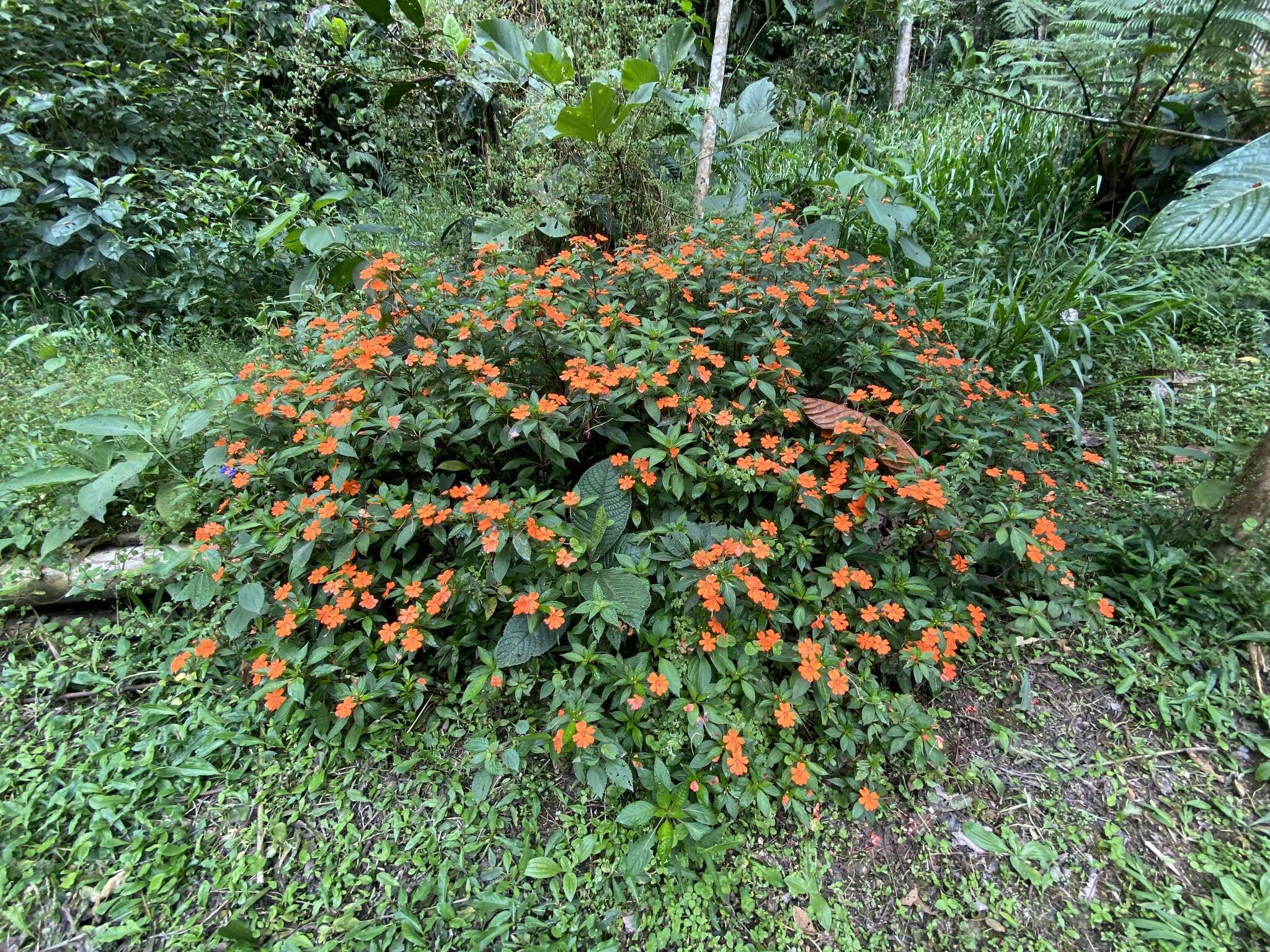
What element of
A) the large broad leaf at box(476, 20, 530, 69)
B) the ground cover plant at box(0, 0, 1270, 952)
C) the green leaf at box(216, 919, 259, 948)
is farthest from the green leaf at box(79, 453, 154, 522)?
the large broad leaf at box(476, 20, 530, 69)

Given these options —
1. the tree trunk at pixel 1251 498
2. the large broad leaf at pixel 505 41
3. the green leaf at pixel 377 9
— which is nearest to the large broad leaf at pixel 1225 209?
the tree trunk at pixel 1251 498

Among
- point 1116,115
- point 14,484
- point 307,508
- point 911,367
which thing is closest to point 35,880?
point 307,508

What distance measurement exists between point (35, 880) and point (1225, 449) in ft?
11.9

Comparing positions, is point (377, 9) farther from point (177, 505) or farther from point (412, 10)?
point (177, 505)

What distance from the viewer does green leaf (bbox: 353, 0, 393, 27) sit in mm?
3225

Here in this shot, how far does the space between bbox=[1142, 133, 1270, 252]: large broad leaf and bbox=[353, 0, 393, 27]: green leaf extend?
3.72m

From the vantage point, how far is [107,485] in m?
1.95

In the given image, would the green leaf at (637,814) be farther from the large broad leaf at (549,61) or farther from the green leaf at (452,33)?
the green leaf at (452,33)

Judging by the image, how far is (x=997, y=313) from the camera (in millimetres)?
2672

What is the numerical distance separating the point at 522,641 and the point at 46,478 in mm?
1687

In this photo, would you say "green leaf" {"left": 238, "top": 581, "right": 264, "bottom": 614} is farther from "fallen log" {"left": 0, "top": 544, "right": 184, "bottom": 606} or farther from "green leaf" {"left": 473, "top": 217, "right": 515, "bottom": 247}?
"green leaf" {"left": 473, "top": 217, "right": 515, "bottom": 247}

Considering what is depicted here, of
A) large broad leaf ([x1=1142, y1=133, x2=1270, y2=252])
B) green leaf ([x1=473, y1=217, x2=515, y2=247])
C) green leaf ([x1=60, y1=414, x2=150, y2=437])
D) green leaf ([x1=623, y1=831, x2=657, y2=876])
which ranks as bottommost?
green leaf ([x1=623, y1=831, x2=657, y2=876])

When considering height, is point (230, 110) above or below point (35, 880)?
above

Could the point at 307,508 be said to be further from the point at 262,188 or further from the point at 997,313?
the point at 262,188
